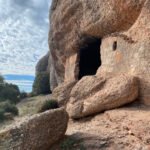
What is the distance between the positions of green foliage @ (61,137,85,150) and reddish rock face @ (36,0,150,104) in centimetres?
256

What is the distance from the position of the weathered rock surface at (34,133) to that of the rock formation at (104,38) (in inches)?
93.9

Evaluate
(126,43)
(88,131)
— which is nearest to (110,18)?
(126,43)

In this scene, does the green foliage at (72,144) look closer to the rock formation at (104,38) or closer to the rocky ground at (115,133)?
the rocky ground at (115,133)

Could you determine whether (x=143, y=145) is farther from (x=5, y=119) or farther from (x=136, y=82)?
(x=5, y=119)

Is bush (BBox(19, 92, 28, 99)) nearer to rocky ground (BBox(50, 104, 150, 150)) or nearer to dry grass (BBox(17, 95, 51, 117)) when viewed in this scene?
dry grass (BBox(17, 95, 51, 117))

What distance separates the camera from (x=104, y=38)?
12.3 meters

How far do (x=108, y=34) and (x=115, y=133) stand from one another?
479 centimetres

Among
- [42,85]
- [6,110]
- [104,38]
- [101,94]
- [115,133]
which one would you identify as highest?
[104,38]

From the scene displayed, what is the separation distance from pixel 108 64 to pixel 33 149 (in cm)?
474

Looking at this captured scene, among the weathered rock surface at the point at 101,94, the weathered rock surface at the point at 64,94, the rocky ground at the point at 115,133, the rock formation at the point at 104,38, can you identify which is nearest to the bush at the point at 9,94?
the rock formation at the point at 104,38

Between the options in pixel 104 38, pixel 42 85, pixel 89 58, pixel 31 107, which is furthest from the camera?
pixel 42 85

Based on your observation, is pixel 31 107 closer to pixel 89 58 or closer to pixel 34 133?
pixel 89 58

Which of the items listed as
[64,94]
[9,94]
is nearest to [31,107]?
[9,94]

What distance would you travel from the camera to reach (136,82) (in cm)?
977
